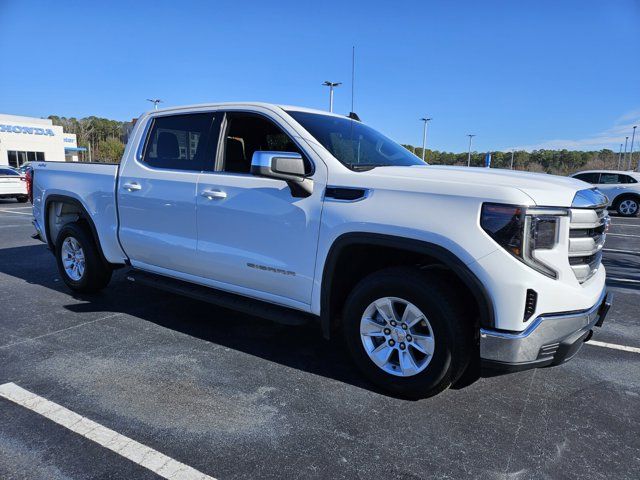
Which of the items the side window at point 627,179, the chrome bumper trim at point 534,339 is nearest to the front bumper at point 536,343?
the chrome bumper trim at point 534,339

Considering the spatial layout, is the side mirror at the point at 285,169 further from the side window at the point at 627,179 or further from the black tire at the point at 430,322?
the side window at the point at 627,179

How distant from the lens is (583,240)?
9.01 ft

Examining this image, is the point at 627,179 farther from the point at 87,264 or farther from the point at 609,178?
the point at 87,264

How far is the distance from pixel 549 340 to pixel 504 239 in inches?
25.5

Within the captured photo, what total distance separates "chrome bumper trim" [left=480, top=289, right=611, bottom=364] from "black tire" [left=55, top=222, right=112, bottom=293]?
413 centimetres

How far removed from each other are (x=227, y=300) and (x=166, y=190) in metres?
1.18

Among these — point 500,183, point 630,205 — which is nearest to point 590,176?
point 630,205

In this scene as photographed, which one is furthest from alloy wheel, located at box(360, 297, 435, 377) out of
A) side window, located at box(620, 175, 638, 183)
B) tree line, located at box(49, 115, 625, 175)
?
tree line, located at box(49, 115, 625, 175)

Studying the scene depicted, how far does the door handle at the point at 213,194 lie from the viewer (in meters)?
3.64

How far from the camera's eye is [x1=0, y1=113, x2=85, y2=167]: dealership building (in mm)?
46875

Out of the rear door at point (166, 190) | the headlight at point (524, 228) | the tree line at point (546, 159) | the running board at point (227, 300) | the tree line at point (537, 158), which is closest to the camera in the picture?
the headlight at point (524, 228)

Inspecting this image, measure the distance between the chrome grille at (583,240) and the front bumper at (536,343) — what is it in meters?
0.28

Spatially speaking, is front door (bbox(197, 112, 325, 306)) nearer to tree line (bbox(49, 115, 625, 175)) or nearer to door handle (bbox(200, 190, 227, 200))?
door handle (bbox(200, 190, 227, 200))

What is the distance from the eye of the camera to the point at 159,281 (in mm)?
4254
